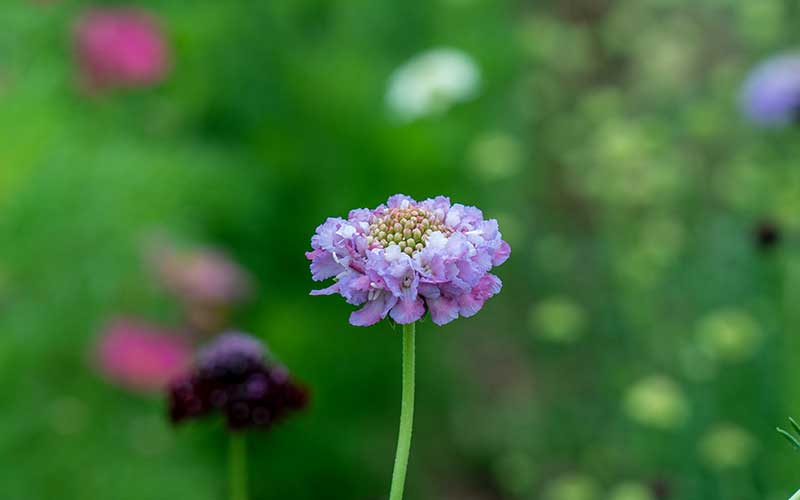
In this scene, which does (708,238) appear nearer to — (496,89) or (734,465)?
(734,465)

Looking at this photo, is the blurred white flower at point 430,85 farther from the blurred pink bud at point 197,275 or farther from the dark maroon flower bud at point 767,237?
the dark maroon flower bud at point 767,237

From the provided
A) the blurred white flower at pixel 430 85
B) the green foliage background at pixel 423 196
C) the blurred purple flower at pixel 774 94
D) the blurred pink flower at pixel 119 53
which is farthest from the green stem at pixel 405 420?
the blurred white flower at pixel 430 85

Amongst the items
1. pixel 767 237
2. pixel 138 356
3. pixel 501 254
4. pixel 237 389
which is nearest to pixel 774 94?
pixel 767 237

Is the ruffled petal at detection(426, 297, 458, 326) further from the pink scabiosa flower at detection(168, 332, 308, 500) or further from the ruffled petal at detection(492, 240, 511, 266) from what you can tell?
the pink scabiosa flower at detection(168, 332, 308, 500)

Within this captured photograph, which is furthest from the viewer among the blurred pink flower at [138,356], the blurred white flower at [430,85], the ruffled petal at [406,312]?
the blurred white flower at [430,85]

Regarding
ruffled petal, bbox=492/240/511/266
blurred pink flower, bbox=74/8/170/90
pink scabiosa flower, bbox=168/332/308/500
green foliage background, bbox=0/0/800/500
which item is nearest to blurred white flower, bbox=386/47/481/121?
green foliage background, bbox=0/0/800/500

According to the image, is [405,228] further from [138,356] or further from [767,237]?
[138,356]
